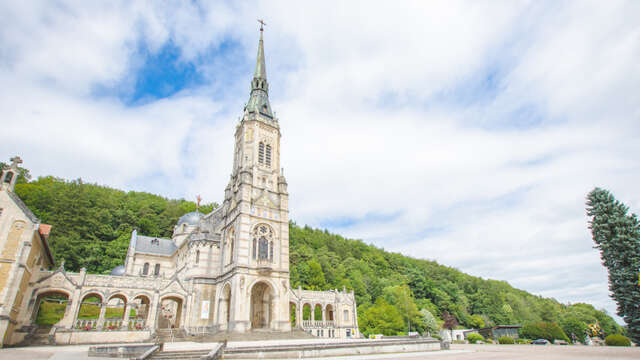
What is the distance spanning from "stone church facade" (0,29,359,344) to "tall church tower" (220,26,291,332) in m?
0.10

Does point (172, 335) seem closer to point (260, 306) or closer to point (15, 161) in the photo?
point (260, 306)

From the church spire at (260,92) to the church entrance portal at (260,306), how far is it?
21.2 meters

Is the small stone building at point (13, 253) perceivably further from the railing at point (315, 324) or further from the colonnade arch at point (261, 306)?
the railing at point (315, 324)

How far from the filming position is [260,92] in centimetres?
4362

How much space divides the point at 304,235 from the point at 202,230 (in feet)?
172

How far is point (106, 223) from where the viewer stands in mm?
66812

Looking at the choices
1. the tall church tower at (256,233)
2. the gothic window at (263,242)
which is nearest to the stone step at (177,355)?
the tall church tower at (256,233)

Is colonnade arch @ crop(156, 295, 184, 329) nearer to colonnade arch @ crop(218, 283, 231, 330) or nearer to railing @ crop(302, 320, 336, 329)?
colonnade arch @ crop(218, 283, 231, 330)

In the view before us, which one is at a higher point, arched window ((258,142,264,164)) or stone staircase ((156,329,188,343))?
arched window ((258,142,264,164))

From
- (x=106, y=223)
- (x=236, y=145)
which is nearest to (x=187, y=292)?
(x=236, y=145)

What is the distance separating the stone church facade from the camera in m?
23.8

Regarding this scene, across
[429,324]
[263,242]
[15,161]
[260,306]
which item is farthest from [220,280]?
[429,324]

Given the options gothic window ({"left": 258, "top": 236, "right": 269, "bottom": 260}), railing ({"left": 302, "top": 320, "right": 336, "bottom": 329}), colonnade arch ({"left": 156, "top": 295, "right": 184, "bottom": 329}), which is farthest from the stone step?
railing ({"left": 302, "top": 320, "right": 336, "bottom": 329})

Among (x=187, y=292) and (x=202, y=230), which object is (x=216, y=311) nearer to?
(x=187, y=292)
